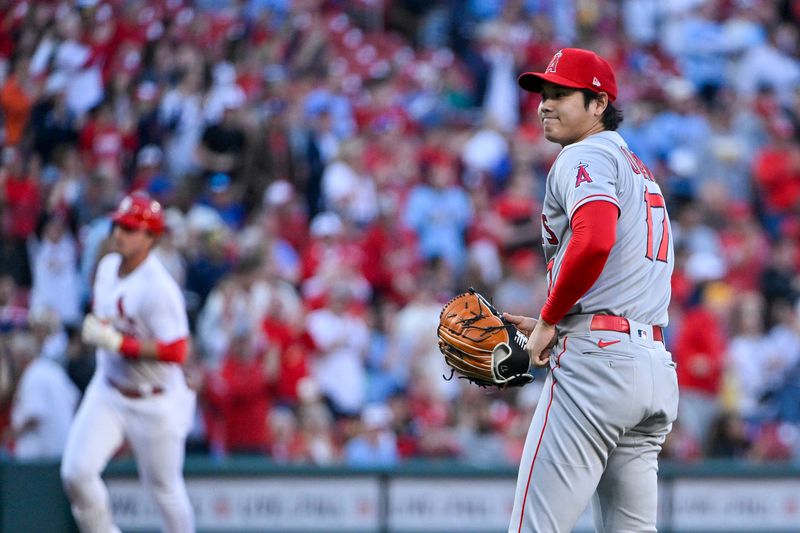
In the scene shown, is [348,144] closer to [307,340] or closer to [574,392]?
[307,340]

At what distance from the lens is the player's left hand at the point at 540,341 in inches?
156

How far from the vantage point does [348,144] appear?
37.9 ft

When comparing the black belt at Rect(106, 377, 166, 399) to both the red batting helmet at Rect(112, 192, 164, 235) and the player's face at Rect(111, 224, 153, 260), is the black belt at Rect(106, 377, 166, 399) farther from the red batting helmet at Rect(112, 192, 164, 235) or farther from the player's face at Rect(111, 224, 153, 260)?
the red batting helmet at Rect(112, 192, 164, 235)

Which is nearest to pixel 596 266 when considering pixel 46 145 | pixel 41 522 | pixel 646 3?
pixel 41 522

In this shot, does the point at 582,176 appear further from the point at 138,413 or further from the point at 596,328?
the point at 138,413

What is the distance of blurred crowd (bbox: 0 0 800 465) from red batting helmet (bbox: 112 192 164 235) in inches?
78.2

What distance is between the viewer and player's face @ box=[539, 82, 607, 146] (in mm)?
4090

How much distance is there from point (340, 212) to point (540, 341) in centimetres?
705

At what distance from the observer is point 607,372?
154 inches

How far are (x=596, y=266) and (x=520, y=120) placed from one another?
9748 mm

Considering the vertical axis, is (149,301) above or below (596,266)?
below

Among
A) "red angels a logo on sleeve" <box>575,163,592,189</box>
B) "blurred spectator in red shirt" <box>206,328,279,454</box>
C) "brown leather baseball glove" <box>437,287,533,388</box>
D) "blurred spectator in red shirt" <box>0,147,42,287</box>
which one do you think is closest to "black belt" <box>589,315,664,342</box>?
"brown leather baseball glove" <box>437,287,533,388</box>

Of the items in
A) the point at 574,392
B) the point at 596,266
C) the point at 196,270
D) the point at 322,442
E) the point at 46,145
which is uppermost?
the point at 596,266

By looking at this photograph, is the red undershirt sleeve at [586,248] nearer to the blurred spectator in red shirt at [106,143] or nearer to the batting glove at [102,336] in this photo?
the batting glove at [102,336]
